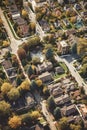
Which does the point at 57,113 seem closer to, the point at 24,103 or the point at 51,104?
the point at 51,104

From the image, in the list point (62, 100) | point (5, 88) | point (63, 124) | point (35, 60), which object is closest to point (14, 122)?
point (5, 88)

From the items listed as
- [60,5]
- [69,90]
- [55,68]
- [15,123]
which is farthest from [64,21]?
[15,123]

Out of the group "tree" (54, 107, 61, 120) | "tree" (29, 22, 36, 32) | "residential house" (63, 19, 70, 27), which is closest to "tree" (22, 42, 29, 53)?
"tree" (29, 22, 36, 32)

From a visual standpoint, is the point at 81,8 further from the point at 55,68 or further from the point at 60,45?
the point at 55,68

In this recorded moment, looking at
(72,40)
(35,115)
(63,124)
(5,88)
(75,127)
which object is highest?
(72,40)

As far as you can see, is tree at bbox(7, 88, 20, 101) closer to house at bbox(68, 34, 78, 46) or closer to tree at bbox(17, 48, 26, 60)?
tree at bbox(17, 48, 26, 60)

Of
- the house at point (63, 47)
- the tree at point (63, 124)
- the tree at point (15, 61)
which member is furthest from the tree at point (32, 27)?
the tree at point (63, 124)
